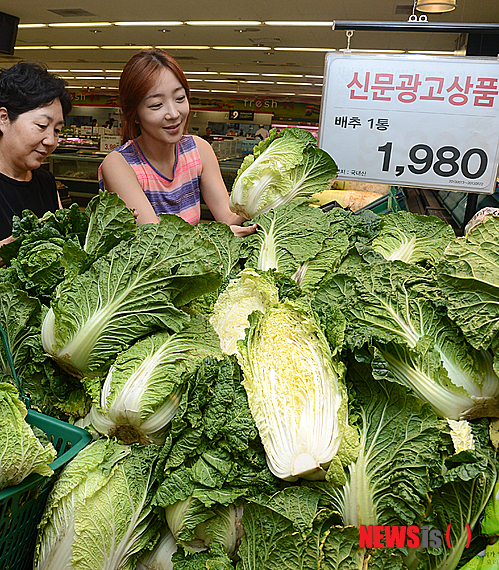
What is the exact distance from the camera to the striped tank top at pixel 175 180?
229 centimetres

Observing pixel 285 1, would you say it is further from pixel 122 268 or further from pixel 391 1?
pixel 122 268

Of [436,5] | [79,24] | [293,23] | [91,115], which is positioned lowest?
[436,5]

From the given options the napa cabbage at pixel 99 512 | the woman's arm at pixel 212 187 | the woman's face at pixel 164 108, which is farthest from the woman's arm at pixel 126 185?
the napa cabbage at pixel 99 512

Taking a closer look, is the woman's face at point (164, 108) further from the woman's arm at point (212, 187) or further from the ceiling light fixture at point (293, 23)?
the ceiling light fixture at point (293, 23)

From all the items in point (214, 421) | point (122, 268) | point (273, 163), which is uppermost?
point (273, 163)

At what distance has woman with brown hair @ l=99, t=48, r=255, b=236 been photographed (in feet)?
6.88

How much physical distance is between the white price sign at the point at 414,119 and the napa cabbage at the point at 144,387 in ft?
4.58

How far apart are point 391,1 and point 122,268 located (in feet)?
30.0

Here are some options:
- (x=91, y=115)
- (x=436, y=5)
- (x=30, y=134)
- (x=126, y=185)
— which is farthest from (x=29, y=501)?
(x=91, y=115)

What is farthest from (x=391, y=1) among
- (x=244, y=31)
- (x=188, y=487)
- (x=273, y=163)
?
(x=188, y=487)

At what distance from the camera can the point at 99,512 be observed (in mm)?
1063

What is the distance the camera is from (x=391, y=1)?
8.36 meters

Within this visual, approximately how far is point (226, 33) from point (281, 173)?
39.6ft

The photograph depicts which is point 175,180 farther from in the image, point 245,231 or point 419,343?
point 419,343
